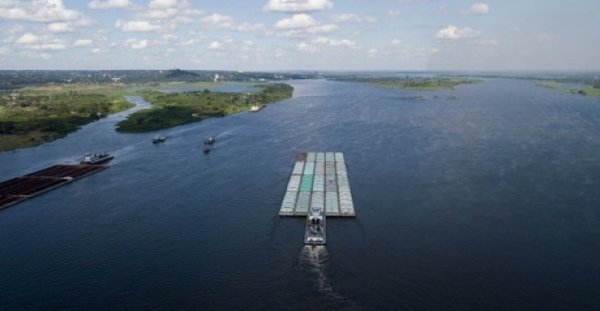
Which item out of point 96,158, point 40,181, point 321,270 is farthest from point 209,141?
point 321,270

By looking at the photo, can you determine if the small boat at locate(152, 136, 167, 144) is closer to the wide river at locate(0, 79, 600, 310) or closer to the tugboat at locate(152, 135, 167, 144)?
the tugboat at locate(152, 135, 167, 144)

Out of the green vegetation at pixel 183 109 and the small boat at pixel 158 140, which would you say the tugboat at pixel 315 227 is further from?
the green vegetation at pixel 183 109

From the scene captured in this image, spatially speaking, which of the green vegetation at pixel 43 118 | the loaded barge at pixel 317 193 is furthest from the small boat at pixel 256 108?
the loaded barge at pixel 317 193

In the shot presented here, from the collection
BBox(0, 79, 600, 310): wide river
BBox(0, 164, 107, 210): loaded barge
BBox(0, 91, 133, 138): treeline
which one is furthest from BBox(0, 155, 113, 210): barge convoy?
BBox(0, 91, 133, 138): treeline

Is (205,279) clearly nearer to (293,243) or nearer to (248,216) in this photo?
(293,243)

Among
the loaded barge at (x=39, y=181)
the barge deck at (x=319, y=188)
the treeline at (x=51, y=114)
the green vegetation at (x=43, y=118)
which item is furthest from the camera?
the treeline at (x=51, y=114)

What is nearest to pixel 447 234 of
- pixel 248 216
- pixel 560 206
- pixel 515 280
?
pixel 515 280
